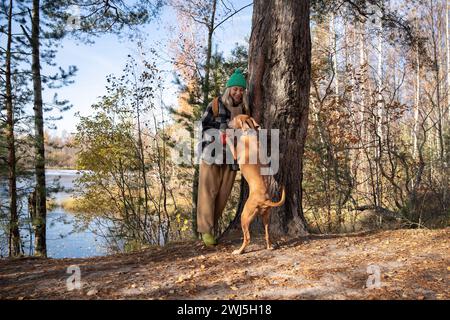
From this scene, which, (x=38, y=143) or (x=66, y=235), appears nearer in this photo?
(x=38, y=143)

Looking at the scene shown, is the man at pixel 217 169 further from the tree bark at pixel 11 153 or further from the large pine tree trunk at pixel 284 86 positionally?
the tree bark at pixel 11 153

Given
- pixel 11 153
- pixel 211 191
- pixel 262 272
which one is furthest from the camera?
pixel 11 153

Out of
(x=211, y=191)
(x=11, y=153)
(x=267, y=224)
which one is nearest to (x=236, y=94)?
(x=211, y=191)

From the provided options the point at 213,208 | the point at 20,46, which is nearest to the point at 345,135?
the point at 213,208

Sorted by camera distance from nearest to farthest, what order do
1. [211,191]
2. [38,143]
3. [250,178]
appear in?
[250,178]
[211,191]
[38,143]

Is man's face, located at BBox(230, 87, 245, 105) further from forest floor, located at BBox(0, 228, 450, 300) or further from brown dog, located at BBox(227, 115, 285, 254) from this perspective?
forest floor, located at BBox(0, 228, 450, 300)

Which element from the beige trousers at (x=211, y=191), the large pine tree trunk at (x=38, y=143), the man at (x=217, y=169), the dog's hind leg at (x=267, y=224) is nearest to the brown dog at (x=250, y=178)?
the dog's hind leg at (x=267, y=224)

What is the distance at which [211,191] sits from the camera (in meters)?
4.48

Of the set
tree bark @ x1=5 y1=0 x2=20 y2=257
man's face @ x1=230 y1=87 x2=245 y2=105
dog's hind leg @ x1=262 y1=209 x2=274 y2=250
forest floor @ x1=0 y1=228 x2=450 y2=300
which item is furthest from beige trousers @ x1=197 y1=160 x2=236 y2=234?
tree bark @ x1=5 y1=0 x2=20 y2=257

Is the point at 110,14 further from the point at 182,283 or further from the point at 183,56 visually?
the point at 182,283

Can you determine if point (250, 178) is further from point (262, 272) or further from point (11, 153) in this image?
point (11, 153)

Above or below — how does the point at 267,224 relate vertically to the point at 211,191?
below

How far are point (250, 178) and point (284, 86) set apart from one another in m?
1.51

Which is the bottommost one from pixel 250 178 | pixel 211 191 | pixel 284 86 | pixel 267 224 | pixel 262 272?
pixel 262 272
